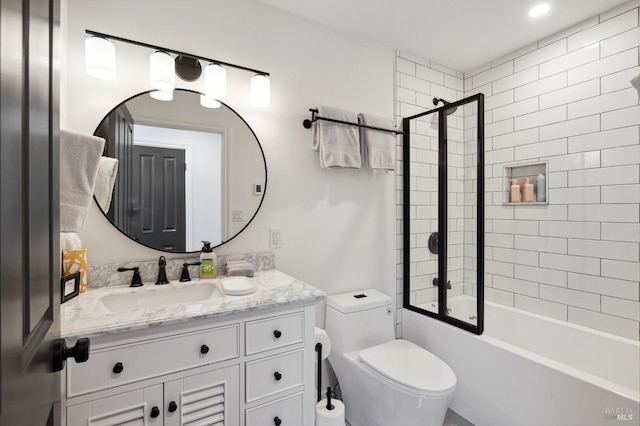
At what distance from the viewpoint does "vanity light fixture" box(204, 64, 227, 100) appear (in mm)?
1623

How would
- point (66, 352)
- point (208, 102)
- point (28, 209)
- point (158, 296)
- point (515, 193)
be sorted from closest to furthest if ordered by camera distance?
point (28, 209) < point (66, 352) < point (158, 296) < point (208, 102) < point (515, 193)

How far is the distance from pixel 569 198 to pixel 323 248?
1.73 meters

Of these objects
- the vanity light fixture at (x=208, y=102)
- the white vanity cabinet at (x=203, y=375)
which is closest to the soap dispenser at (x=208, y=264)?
the white vanity cabinet at (x=203, y=375)

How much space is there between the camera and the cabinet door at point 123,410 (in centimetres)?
101

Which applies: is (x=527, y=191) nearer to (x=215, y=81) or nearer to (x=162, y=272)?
(x=215, y=81)

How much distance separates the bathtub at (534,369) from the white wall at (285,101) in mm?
566

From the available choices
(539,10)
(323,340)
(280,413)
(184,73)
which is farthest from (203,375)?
(539,10)

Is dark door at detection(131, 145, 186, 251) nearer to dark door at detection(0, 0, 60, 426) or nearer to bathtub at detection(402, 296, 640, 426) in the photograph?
dark door at detection(0, 0, 60, 426)

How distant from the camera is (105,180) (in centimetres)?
135

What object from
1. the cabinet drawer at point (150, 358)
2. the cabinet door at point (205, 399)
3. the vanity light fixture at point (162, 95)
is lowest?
the cabinet door at point (205, 399)

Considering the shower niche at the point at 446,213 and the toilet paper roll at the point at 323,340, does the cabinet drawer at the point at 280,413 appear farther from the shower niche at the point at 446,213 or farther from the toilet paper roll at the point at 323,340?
the shower niche at the point at 446,213

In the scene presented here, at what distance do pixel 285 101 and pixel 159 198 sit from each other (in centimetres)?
94

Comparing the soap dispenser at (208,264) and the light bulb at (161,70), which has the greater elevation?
the light bulb at (161,70)

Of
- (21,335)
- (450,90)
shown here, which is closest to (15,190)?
(21,335)
